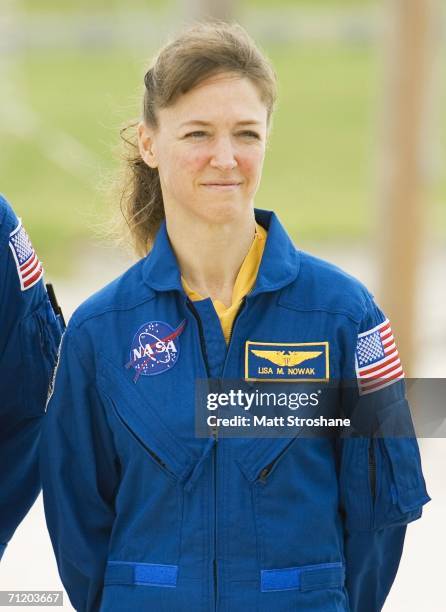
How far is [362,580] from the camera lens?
9.12ft

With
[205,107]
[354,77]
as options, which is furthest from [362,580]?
Result: [354,77]

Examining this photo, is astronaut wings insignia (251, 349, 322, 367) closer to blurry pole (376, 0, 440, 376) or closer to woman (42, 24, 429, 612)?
woman (42, 24, 429, 612)

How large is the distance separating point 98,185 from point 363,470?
1014mm

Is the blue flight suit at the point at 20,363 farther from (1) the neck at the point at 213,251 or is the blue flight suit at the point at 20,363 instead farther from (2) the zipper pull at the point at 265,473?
(2) the zipper pull at the point at 265,473

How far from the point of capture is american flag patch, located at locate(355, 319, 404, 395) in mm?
2654

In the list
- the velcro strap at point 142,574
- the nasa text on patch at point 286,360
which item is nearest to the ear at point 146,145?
the nasa text on patch at point 286,360

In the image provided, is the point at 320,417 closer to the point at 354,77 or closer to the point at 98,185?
the point at 98,185

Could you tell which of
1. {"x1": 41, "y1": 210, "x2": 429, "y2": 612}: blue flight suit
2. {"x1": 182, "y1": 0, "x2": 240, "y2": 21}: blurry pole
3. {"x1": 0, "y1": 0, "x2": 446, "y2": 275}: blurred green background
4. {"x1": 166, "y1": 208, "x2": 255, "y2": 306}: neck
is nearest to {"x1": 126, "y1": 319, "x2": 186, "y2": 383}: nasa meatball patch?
{"x1": 41, "y1": 210, "x2": 429, "y2": 612}: blue flight suit

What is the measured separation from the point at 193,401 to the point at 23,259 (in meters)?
0.62

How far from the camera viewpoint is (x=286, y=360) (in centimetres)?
263

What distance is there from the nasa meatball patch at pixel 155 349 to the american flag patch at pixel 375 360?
36 centimetres

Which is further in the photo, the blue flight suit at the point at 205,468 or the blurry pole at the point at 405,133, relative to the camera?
the blurry pole at the point at 405,133

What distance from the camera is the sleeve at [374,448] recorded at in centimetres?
265

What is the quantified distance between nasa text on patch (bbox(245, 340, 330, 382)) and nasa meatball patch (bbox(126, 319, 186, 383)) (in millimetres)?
145
